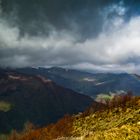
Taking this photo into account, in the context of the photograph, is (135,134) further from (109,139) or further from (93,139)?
(93,139)

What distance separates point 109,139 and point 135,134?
3.40 metres

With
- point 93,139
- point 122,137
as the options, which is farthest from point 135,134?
point 93,139

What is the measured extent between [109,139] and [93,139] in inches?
236

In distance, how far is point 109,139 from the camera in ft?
138

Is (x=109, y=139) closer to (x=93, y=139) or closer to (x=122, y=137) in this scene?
(x=122, y=137)

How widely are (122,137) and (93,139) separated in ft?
20.4

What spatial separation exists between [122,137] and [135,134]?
5.56ft

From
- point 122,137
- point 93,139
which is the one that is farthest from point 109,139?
point 93,139

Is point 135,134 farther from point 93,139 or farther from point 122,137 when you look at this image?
point 93,139

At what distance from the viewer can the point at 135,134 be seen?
140ft

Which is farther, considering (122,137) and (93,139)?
(93,139)

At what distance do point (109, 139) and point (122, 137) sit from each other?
1714 mm

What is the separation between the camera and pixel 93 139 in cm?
4766

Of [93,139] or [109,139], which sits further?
[93,139]
